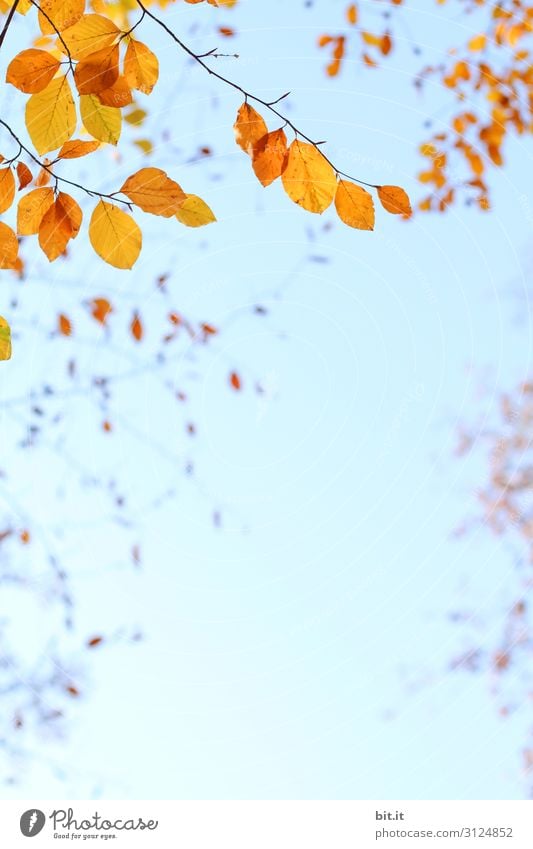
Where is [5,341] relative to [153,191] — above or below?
below

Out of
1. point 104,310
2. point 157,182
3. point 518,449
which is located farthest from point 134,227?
point 518,449

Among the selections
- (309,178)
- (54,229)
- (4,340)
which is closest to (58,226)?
(54,229)

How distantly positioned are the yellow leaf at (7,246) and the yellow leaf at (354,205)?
2.13 feet

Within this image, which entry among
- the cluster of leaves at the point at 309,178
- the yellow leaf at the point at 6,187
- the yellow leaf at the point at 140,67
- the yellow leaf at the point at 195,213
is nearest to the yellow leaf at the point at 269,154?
the cluster of leaves at the point at 309,178

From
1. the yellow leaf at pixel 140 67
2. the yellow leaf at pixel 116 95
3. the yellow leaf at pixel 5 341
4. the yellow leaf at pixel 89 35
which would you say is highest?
the yellow leaf at pixel 140 67

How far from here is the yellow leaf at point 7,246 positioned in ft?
4.21

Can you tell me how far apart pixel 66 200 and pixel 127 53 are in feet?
1.01

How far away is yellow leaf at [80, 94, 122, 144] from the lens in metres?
1.25

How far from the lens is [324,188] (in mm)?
1322

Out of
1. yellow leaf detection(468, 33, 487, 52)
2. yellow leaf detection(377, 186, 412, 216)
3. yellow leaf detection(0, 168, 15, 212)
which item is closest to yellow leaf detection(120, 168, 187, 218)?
yellow leaf detection(0, 168, 15, 212)

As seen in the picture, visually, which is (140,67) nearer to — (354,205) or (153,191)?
(153,191)

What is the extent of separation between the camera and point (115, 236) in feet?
4.17

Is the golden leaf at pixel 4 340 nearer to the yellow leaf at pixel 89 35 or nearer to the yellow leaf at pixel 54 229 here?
the yellow leaf at pixel 54 229

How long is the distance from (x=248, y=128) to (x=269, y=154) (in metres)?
0.08
